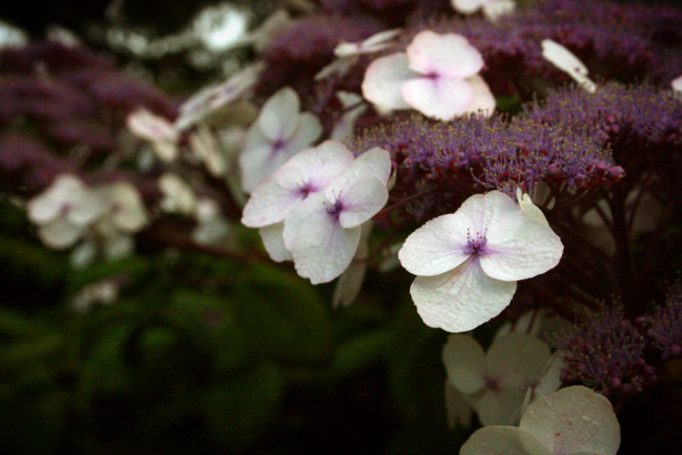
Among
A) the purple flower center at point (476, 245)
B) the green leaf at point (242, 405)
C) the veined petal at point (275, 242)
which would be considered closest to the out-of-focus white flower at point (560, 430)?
the purple flower center at point (476, 245)

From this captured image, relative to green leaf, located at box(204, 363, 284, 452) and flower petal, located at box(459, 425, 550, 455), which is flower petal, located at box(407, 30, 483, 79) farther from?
green leaf, located at box(204, 363, 284, 452)

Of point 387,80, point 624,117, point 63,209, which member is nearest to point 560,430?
point 624,117

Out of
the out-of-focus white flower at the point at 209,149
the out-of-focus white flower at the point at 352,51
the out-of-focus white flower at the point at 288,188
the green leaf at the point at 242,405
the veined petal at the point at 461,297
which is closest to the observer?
the veined petal at the point at 461,297

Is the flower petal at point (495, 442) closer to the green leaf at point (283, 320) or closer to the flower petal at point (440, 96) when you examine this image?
the flower petal at point (440, 96)

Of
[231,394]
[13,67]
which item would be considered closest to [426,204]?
[231,394]

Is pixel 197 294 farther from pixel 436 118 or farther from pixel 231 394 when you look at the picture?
pixel 436 118

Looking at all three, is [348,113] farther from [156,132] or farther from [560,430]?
[156,132]
